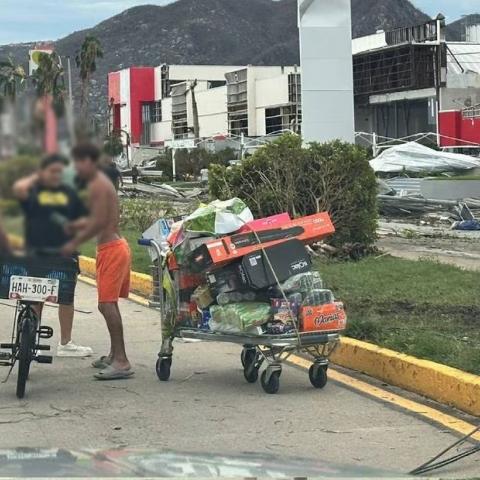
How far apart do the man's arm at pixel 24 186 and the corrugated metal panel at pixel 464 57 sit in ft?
212

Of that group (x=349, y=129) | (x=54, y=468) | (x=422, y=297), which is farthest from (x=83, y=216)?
(x=349, y=129)

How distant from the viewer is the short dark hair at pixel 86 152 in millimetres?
1444

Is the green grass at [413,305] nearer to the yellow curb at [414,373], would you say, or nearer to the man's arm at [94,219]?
the yellow curb at [414,373]

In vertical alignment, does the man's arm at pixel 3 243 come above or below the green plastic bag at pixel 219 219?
above

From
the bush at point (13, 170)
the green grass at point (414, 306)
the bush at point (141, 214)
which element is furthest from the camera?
the bush at point (141, 214)

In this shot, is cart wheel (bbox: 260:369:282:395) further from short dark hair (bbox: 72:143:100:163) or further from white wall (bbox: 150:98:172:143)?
white wall (bbox: 150:98:172:143)

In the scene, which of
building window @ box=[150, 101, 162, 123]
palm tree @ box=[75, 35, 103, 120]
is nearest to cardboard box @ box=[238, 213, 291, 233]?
palm tree @ box=[75, 35, 103, 120]

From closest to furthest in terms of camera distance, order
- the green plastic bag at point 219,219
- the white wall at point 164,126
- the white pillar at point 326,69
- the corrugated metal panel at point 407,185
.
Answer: the green plastic bag at point 219,219, the white pillar at point 326,69, the corrugated metal panel at point 407,185, the white wall at point 164,126

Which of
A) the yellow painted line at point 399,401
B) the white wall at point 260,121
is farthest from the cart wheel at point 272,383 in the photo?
the white wall at point 260,121

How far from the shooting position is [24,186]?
1413mm

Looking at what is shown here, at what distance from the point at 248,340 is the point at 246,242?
735 mm

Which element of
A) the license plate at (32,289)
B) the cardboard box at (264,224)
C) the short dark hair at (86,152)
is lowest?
the license plate at (32,289)

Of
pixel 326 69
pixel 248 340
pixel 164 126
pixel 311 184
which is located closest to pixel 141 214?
pixel 326 69

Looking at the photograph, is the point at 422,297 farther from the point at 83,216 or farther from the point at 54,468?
the point at 83,216
